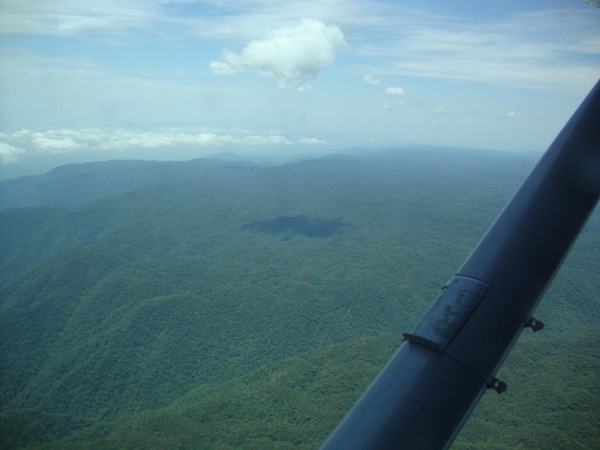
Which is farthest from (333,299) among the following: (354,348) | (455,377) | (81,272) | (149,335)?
(455,377)

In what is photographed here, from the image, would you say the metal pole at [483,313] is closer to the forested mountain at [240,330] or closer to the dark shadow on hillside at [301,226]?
the forested mountain at [240,330]

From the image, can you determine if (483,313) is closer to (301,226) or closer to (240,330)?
(240,330)

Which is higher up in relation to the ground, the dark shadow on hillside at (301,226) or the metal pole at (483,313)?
the metal pole at (483,313)

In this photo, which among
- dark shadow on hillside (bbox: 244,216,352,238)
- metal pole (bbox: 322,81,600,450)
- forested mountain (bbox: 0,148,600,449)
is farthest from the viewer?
dark shadow on hillside (bbox: 244,216,352,238)

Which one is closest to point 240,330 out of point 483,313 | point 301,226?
point 483,313

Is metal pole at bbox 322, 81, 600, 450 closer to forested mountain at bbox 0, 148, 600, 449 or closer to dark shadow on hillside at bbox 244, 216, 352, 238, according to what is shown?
forested mountain at bbox 0, 148, 600, 449

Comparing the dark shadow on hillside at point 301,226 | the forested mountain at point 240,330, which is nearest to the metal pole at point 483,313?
the forested mountain at point 240,330

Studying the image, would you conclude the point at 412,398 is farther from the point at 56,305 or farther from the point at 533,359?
the point at 56,305

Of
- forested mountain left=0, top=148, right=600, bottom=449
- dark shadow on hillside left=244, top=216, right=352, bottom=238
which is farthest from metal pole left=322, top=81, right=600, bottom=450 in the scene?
dark shadow on hillside left=244, top=216, right=352, bottom=238
